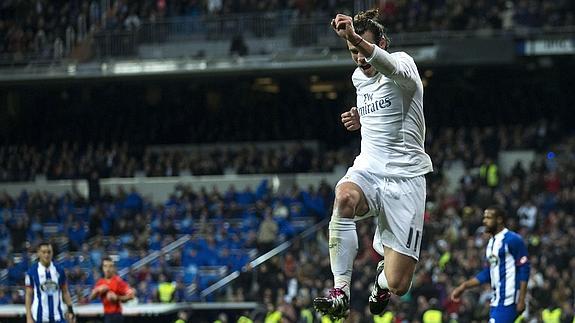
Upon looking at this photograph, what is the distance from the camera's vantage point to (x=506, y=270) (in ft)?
40.8

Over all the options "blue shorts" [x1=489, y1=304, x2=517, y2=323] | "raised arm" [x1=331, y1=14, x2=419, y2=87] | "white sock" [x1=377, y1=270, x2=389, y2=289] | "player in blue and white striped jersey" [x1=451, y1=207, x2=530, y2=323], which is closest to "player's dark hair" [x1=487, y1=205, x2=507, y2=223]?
"player in blue and white striped jersey" [x1=451, y1=207, x2=530, y2=323]

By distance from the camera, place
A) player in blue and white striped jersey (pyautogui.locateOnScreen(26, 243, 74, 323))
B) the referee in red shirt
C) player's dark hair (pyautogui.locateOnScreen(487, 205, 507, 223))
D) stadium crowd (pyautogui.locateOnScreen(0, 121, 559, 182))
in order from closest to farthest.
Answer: player's dark hair (pyautogui.locateOnScreen(487, 205, 507, 223)) → player in blue and white striped jersey (pyautogui.locateOnScreen(26, 243, 74, 323)) → the referee in red shirt → stadium crowd (pyautogui.locateOnScreen(0, 121, 559, 182))

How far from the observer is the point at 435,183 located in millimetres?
27031

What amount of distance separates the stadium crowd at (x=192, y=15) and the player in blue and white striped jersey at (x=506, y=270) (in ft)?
53.6

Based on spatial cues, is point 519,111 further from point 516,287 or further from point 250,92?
point 516,287

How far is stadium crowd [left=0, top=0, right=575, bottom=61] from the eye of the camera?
2838 centimetres

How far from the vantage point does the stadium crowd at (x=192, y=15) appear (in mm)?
→ 28375

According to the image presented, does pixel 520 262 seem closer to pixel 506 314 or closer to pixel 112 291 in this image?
pixel 506 314

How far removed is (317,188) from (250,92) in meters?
5.61

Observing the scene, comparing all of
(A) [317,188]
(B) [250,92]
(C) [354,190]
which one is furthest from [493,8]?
(C) [354,190]

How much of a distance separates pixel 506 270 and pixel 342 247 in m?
4.31

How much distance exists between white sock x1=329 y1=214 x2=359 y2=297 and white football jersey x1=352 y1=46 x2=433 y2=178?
0.47 meters

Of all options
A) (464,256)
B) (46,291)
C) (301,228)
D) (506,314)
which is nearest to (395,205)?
(506,314)

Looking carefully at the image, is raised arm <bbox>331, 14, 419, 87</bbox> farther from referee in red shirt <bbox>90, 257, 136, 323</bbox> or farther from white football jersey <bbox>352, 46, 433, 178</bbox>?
referee in red shirt <bbox>90, 257, 136, 323</bbox>
